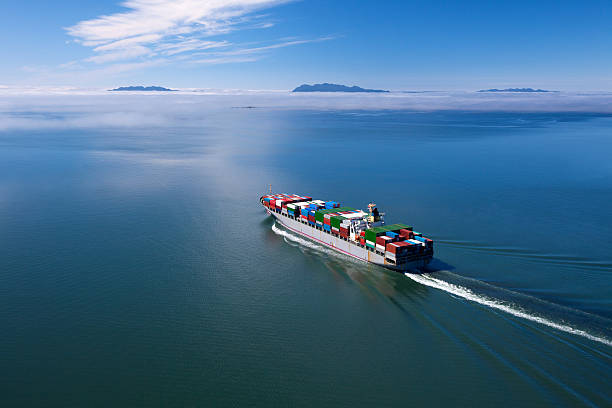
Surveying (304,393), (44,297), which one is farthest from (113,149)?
(304,393)

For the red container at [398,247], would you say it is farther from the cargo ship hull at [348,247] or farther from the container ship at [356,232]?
the cargo ship hull at [348,247]

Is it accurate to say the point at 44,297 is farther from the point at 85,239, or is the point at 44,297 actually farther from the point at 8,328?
the point at 85,239

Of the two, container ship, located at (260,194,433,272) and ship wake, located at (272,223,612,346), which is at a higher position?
container ship, located at (260,194,433,272)

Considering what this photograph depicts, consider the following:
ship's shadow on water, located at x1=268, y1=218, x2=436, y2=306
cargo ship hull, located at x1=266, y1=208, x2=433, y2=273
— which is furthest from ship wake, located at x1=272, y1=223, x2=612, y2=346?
ship's shadow on water, located at x1=268, y1=218, x2=436, y2=306

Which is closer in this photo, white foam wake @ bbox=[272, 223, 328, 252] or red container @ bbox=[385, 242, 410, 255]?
red container @ bbox=[385, 242, 410, 255]

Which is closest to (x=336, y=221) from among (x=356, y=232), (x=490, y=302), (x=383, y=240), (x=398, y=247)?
(x=356, y=232)

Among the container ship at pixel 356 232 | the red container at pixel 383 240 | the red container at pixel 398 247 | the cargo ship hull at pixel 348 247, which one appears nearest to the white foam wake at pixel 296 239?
the cargo ship hull at pixel 348 247

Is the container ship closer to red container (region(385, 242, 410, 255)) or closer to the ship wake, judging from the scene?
red container (region(385, 242, 410, 255))
